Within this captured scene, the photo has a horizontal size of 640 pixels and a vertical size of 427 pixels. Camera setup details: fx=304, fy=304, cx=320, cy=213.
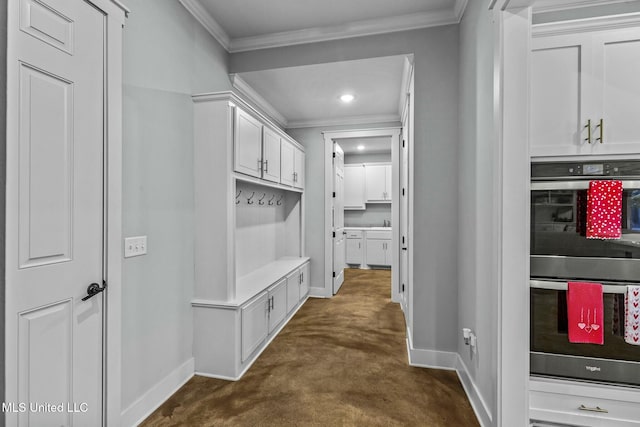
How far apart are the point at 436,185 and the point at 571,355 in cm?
138

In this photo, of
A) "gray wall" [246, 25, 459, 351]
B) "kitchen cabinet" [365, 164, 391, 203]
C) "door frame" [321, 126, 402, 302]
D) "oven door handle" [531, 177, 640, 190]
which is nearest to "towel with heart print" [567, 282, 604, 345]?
"oven door handle" [531, 177, 640, 190]

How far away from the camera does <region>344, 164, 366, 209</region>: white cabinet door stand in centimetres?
688

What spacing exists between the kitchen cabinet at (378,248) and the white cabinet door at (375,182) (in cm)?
83

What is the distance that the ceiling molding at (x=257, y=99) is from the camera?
3053mm

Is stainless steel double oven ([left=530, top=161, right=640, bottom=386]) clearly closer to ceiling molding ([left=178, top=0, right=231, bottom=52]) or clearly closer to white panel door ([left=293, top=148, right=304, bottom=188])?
ceiling molding ([left=178, top=0, right=231, bottom=52])

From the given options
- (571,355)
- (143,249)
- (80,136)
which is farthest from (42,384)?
(571,355)

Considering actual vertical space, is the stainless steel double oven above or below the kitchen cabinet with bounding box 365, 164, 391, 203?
below

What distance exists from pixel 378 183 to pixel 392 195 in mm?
2503

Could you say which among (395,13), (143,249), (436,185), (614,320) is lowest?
(614,320)

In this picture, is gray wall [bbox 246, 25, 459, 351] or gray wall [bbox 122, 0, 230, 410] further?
gray wall [bbox 246, 25, 459, 351]

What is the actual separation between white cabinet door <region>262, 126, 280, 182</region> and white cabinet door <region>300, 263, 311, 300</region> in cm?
137

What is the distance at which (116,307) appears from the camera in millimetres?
1645

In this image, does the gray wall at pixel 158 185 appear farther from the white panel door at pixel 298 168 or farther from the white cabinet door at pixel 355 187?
the white cabinet door at pixel 355 187

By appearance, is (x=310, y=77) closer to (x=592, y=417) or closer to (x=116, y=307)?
(x=116, y=307)
